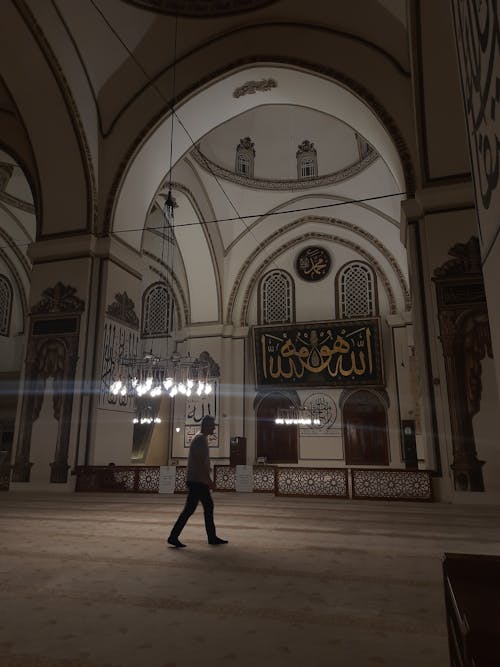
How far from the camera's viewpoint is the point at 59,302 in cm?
663

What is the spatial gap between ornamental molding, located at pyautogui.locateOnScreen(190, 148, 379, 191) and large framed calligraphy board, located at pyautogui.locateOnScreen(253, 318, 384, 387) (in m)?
2.87

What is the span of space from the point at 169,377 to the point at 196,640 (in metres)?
4.52

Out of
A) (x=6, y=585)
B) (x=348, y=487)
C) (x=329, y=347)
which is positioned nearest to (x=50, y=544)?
(x=6, y=585)

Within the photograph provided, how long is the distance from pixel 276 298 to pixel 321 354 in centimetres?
168

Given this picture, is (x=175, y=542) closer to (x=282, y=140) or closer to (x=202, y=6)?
(x=202, y=6)

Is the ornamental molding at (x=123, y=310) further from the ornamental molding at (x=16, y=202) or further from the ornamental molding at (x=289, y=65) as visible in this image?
the ornamental molding at (x=16, y=202)

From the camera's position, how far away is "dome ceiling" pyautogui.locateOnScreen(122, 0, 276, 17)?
626 cm

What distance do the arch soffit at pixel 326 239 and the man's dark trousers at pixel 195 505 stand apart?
808 centimetres

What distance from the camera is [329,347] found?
34.7 ft

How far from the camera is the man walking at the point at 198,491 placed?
2914 millimetres

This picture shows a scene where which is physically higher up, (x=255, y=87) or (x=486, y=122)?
(x=255, y=87)

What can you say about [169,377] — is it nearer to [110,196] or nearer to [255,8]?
[110,196]

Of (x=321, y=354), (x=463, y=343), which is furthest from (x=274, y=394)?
(x=463, y=343)

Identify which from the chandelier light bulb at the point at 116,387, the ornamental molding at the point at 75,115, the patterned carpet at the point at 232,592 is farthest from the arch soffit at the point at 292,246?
the patterned carpet at the point at 232,592
